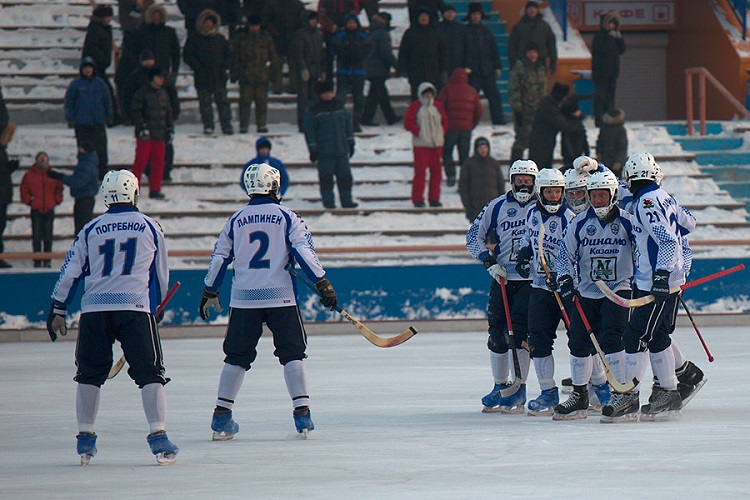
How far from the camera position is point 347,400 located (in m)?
11.3

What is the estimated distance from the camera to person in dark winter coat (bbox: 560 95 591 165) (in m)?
20.5

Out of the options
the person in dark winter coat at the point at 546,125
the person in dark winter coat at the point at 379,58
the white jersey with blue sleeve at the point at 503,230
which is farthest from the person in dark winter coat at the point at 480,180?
the white jersey with blue sleeve at the point at 503,230

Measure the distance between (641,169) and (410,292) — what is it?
29.3ft

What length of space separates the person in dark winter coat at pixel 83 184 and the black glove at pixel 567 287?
411 inches

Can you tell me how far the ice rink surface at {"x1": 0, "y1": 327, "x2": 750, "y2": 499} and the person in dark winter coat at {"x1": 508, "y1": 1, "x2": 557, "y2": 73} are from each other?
29.5 ft

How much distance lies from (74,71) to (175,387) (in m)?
13.1

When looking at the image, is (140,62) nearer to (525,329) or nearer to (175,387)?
(175,387)

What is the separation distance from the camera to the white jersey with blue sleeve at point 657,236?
9.76 meters

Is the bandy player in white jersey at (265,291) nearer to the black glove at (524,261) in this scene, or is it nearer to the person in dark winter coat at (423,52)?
the black glove at (524,261)

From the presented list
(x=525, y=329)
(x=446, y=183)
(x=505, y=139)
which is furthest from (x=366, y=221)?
(x=525, y=329)

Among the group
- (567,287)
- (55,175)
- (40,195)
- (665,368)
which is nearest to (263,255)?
(567,287)

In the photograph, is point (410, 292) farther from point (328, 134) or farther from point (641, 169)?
point (641, 169)

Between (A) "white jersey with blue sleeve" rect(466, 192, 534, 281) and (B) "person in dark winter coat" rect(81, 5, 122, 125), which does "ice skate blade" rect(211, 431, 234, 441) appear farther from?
(B) "person in dark winter coat" rect(81, 5, 122, 125)

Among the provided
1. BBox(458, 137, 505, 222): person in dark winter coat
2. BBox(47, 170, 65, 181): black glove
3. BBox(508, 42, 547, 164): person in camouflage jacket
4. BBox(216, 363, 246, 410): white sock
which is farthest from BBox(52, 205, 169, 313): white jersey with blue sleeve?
BBox(508, 42, 547, 164): person in camouflage jacket
